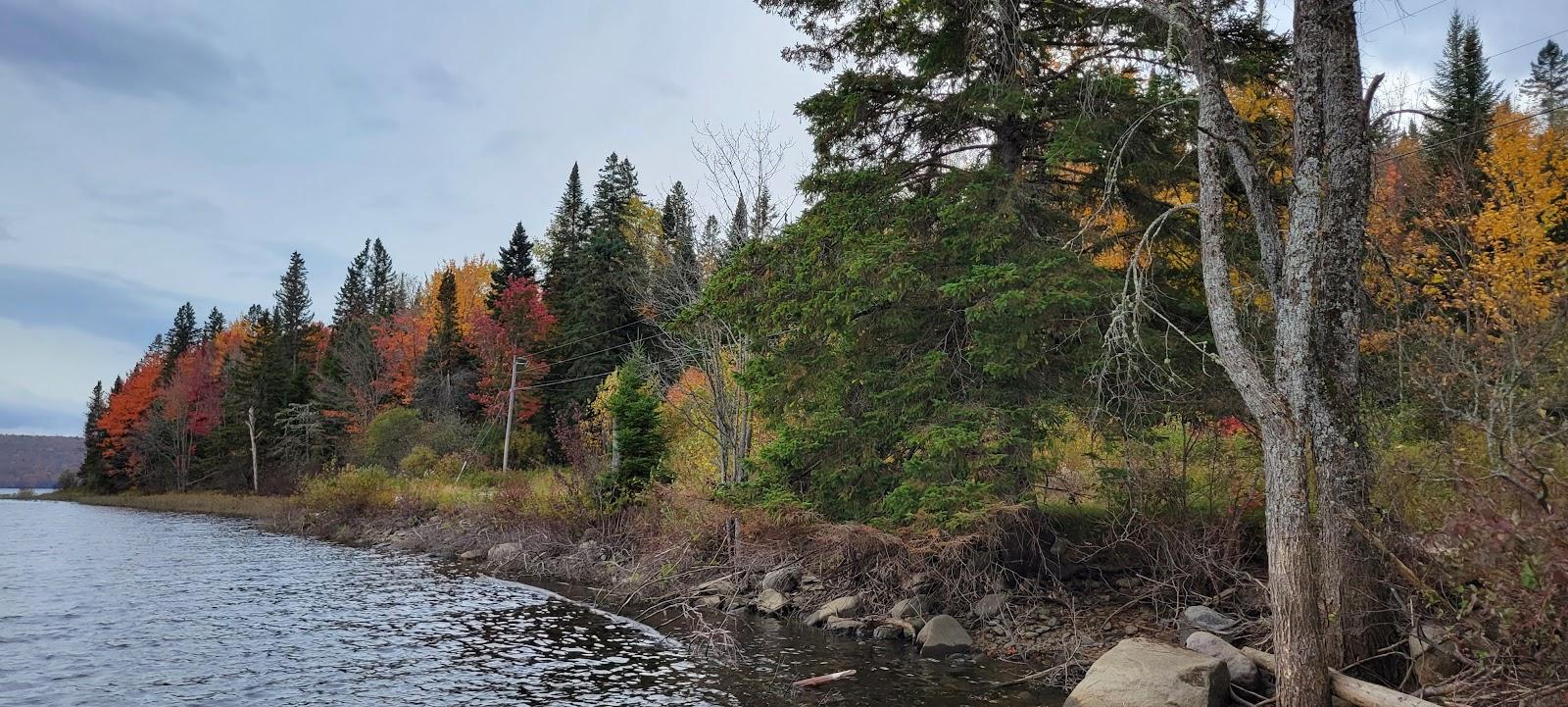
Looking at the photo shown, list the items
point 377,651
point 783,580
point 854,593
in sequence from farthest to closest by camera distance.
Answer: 1. point 783,580
2. point 854,593
3. point 377,651

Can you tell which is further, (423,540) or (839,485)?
(423,540)

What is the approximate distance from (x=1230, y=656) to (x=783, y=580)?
788 centimetres

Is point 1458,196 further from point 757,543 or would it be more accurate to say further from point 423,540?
point 423,540

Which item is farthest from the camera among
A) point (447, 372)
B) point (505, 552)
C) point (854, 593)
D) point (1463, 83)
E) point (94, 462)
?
point (94, 462)

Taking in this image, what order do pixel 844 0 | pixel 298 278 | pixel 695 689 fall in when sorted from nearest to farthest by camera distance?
1. pixel 695 689
2. pixel 844 0
3. pixel 298 278

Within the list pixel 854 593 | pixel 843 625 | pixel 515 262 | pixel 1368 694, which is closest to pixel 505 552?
pixel 854 593

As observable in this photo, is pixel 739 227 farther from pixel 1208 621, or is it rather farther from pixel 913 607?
pixel 1208 621

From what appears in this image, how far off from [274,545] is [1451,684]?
29.9m

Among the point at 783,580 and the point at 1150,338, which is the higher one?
the point at 1150,338

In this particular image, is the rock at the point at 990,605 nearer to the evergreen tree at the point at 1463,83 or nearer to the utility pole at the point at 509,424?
the evergreen tree at the point at 1463,83

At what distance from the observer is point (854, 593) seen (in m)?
13.6

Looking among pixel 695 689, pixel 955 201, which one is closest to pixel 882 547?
pixel 695 689

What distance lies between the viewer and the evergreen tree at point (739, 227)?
70.8ft

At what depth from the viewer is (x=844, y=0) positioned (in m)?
14.6
